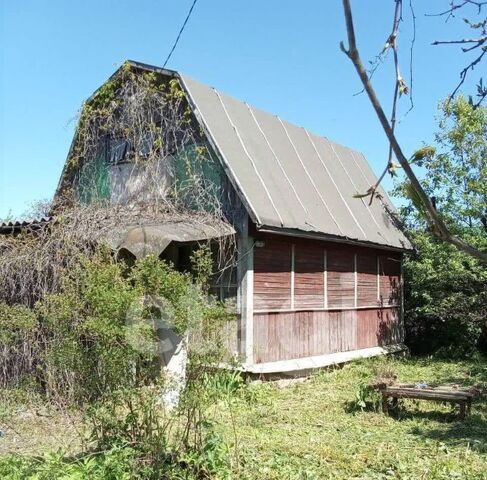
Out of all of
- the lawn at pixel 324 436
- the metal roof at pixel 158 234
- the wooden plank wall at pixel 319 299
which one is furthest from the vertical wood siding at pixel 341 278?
the metal roof at pixel 158 234

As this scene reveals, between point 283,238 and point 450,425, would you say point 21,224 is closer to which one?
point 283,238

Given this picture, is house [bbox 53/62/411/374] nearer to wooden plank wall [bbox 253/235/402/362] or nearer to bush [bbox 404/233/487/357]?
wooden plank wall [bbox 253/235/402/362]

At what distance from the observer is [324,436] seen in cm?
703

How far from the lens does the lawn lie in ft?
18.5

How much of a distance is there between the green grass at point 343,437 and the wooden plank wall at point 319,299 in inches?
37.9

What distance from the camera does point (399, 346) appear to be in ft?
48.6

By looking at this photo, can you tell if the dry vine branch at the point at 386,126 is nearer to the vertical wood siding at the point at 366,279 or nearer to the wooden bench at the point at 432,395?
the wooden bench at the point at 432,395

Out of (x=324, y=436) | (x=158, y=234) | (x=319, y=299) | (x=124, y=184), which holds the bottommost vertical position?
(x=324, y=436)

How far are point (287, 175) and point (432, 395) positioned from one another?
552 cm

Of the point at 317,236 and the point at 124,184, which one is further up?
the point at 124,184

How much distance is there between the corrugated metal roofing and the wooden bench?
3292 millimetres

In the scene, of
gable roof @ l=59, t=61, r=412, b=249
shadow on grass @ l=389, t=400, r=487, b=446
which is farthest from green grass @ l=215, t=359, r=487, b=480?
gable roof @ l=59, t=61, r=412, b=249

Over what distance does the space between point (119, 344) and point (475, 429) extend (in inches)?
192

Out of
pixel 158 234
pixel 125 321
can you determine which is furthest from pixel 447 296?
pixel 125 321
